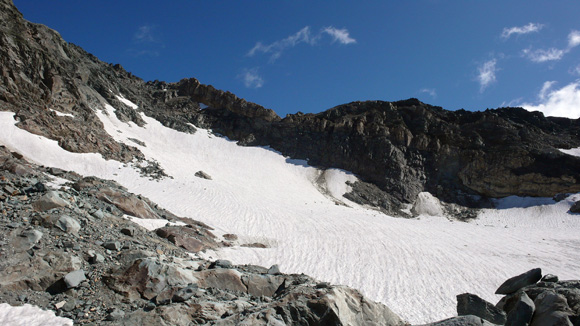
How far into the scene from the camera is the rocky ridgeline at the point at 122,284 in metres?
6.04

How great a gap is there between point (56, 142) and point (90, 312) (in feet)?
86.9

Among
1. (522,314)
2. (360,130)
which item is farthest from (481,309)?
(360,130)

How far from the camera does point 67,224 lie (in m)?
8.34

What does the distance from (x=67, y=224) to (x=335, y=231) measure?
1711cm

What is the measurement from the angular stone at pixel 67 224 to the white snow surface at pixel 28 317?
8.82 feet

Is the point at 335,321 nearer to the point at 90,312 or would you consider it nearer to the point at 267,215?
the point at 90,312

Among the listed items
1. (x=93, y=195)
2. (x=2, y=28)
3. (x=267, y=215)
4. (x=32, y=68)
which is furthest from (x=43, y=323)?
(x=2, y=28)

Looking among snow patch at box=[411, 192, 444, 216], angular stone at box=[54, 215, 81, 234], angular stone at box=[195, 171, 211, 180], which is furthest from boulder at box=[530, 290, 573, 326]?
snow patch at box=[411, 192, 444, 216]

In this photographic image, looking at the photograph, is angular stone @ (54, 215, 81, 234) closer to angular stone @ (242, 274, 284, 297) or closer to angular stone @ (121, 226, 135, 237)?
angular stone @ (121, 226, 135, 237)

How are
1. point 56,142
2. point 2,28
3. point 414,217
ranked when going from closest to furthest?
point 56,142, point 2,28, point 414,217

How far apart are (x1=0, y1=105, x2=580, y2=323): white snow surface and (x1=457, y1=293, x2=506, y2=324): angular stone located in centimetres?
349

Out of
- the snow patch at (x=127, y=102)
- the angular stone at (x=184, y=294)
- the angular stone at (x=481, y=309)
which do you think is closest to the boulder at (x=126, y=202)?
the angular stone at (x=184, y=294)

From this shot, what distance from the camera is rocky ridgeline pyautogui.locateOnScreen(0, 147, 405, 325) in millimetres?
6043

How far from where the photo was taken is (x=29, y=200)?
30.0 feet
